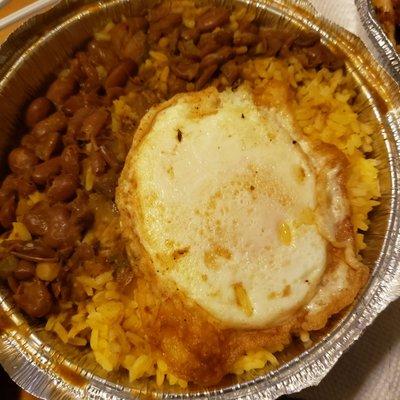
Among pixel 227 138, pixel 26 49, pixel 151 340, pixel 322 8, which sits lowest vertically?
pixel 151 340

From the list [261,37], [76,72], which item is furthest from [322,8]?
[76,72]

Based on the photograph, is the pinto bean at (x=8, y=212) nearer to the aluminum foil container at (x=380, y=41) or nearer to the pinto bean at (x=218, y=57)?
the pinto bean at (x=218, y=57)

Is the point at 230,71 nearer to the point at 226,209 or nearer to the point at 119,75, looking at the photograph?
the point at 119,75

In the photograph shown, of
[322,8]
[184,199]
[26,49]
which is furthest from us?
[322,8]

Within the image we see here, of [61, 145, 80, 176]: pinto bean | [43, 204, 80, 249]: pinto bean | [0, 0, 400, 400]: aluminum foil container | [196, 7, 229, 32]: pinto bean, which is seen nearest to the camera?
[0, 0, 400, 400]: aluminum foil container

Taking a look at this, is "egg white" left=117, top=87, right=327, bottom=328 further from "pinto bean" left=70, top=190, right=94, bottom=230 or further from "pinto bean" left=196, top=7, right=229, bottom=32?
"pinto bean" left=196, top=7, right=229, bottom=32

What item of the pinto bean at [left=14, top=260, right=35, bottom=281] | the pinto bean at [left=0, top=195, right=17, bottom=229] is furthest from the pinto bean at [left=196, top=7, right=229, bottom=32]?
the pinto bean at [left=14, top=260, right=35, bottom=281]

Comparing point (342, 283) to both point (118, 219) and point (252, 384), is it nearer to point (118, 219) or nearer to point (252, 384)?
point (252, 384)

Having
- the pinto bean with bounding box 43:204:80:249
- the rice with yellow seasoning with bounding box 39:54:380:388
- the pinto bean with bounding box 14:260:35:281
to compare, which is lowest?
the rice with yellow seasoning with bounding box 39:54:380:388
